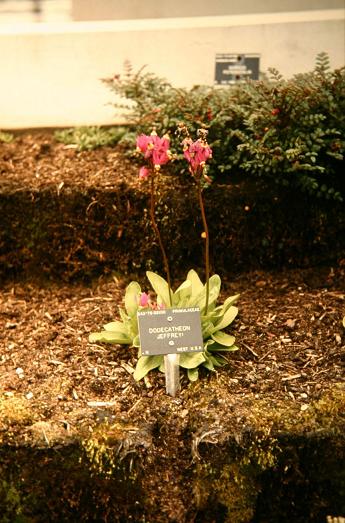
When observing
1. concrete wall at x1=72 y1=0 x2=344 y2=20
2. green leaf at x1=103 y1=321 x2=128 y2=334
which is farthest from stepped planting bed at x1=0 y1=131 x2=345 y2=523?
concrete wall at x1=72 y1=0 x2=344 y2=20

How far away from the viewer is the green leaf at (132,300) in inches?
109

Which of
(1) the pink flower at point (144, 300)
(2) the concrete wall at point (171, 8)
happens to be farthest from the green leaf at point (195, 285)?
(2) the concrete wall at point (171, 8)

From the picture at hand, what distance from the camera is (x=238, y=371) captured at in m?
2.65

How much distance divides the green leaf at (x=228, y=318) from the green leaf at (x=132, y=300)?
1.16 feet

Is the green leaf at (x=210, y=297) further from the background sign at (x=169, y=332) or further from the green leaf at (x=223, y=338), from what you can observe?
the background sign at (x=169, y=332)

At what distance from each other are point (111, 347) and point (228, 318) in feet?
1.72

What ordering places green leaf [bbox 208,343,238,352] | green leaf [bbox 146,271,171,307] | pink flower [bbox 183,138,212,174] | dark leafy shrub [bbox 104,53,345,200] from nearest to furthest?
pink flower [bbox 183,138,212,174]
green leaf [bbox 208,343,238,352]
green leaf [bbox 146,271,171,307]
dark leafy shrub [bbox 104,53,345,200]

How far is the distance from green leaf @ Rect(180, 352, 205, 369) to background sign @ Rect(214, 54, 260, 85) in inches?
70.2

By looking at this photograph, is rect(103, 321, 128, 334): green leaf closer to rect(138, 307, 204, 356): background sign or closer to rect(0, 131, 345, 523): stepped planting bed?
rect(0, 131, 345, 523): stepped planting bed

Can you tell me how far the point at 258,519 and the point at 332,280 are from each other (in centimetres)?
124

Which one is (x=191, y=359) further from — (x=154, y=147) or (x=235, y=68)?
(x=235, y=68)

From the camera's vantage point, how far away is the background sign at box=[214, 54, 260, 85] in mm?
3697

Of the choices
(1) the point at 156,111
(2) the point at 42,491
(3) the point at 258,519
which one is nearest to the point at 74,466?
(2) the point at 42,491

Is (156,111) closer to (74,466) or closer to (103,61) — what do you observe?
(103,61)
